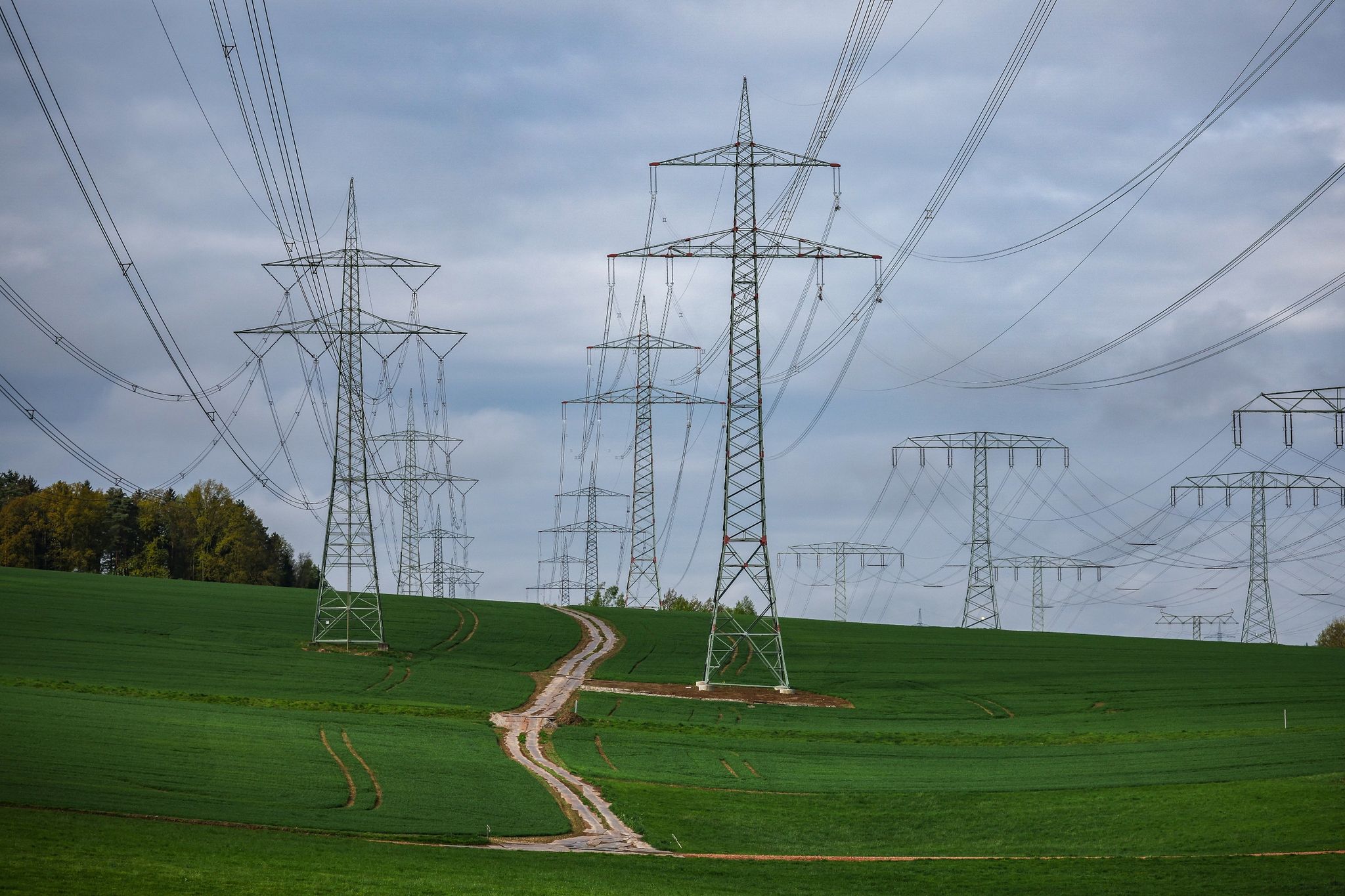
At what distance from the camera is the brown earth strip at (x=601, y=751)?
51828mm

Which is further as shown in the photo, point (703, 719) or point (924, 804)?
point (703, 719)

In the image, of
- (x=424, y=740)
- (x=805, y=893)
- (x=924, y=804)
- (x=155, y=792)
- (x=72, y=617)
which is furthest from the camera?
(x=72, y=617)

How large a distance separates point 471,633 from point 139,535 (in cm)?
10109

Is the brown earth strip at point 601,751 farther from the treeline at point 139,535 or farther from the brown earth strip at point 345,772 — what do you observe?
the treeline at point 139,535

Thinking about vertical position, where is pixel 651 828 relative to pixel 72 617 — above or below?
below

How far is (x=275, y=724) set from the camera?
5291cm

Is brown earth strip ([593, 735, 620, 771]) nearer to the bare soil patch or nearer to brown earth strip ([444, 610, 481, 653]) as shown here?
the bare soil patch

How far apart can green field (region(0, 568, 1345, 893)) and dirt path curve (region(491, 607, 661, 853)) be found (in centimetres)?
104

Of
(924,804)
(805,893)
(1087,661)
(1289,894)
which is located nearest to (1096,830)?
(924,804)

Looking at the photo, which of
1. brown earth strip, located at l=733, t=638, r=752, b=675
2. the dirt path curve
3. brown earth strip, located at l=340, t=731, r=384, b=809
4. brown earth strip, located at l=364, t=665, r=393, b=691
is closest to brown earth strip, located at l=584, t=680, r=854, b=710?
the dirt path curve

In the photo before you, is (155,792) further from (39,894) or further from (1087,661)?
(1087,661)

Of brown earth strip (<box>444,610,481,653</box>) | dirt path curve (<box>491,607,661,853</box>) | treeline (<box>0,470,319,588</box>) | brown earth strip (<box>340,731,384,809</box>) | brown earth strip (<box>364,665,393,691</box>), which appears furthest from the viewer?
treeline (<box>0,470,319,588</box>)

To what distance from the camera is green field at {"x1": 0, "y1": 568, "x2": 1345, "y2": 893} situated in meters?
32.5

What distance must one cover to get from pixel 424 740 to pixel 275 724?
6.75 metres
